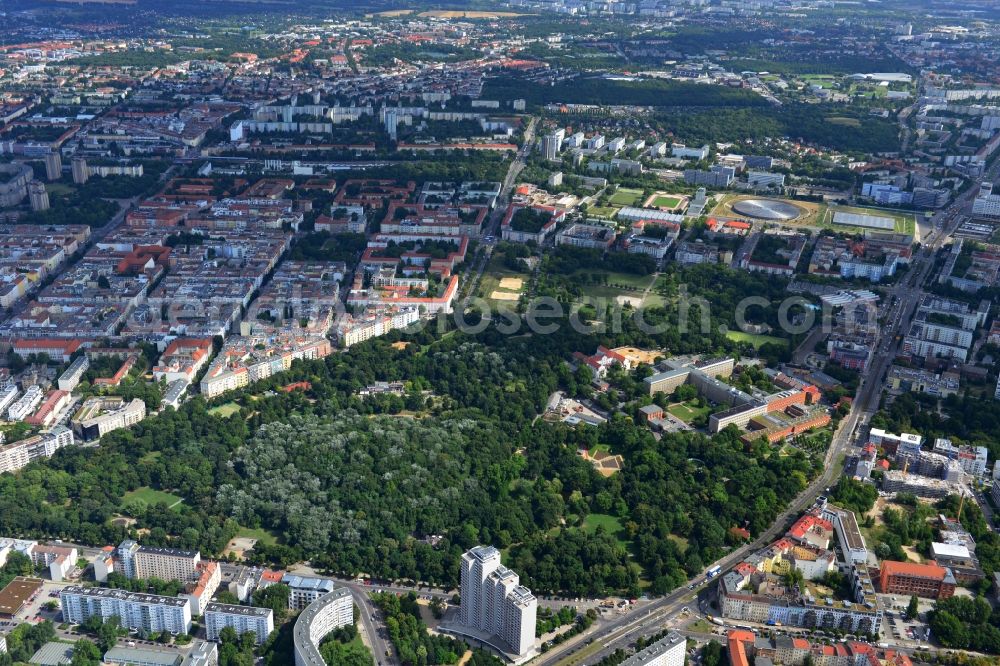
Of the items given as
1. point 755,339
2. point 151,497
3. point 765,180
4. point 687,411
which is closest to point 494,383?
point 687,411

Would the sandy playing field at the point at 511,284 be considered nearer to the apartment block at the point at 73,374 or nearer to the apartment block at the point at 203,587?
the apartment block at the point at 73,374

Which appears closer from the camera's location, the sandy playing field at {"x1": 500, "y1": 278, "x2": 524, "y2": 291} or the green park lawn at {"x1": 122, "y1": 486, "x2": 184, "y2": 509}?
the green park lawn at {"x1": 122, "y1": 486, "x2": 184, "y2": 509}

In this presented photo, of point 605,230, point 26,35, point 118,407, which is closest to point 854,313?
point 605,230

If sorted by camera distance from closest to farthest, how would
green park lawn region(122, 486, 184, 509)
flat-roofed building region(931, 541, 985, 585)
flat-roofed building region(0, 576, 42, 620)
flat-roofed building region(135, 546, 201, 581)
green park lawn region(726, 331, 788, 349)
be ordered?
flat-roofed building region(0, 576, 42, 620) → flat-roofed building region(135, 546, 201, 581) → flat-roofed building region(931, 541, 985, 585) → green park lawn region(122, 486, 184, 509) → green park lawn region(726, 331, 788, 349)

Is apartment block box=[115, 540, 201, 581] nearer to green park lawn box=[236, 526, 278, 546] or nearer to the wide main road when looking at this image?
green park lawn box=[236, 526, 278, 546]

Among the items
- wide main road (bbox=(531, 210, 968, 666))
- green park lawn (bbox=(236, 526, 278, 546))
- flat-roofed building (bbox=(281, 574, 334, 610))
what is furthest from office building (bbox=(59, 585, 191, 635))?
wide main road (bbox=(531, 210, 968, 666))

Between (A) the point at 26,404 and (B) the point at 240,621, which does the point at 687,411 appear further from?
(A) the point at 26,404
